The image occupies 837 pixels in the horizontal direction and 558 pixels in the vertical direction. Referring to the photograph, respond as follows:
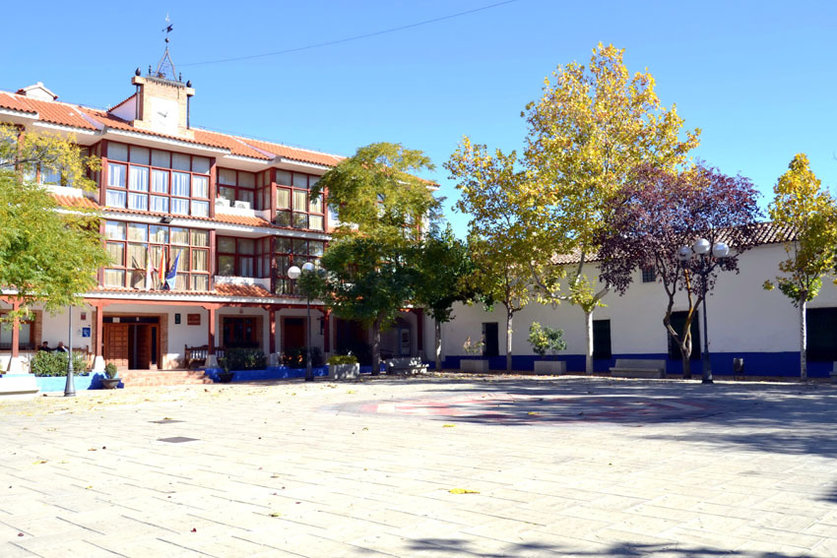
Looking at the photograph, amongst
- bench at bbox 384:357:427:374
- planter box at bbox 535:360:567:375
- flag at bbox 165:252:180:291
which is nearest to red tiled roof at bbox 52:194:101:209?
flag at bbox 165:252:180:291

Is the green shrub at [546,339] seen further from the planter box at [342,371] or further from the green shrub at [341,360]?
the planter box at [342,371]

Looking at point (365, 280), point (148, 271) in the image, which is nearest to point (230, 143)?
point (148, 271)

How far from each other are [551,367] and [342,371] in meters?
9.13

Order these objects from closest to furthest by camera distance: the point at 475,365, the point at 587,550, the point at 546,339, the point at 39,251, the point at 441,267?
1. the point at 587,550
2. the point at 39,251
3. the point at 441,267
4. the point at 546,339
5. the point at 475,365

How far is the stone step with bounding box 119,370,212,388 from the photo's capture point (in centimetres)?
2759

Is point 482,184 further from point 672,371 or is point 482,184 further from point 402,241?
point 672,371

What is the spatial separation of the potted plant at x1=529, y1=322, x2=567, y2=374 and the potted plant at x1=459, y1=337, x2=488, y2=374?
263 cm

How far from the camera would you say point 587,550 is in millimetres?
4312

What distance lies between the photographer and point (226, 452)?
29.0 feet

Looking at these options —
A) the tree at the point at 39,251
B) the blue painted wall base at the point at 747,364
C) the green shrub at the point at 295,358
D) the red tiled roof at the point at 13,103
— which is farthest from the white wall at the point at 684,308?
the red tiled roof at the point at 13,103

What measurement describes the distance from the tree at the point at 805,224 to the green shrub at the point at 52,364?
2543 centimetres

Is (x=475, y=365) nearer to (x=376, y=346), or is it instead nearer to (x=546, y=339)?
(x=546, y=339)

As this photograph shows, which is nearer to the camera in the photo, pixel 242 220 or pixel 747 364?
pixel 747 364

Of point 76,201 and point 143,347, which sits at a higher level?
point 76,201
